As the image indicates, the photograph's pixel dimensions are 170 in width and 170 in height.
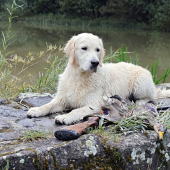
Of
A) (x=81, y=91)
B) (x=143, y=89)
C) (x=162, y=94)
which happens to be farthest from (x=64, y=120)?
(x=162, y=94)

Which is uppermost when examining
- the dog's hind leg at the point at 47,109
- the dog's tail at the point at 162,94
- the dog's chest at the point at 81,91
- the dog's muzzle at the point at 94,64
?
the dog's muzzle at the point at 94,64

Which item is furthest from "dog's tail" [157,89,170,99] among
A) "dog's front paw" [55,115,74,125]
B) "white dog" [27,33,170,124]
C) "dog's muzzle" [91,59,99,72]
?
"dog's front paw" [55,115,74,125]

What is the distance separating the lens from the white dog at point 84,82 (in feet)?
10.7

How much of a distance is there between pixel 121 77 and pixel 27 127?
2.01 meters

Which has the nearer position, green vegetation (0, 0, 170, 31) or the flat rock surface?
the flat rock surface

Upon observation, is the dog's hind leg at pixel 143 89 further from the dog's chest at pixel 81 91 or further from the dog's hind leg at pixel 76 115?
the dog's hind leg at pixel 76 115

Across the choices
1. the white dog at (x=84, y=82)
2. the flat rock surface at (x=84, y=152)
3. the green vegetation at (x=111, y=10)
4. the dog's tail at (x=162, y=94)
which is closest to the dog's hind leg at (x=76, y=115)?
the white dog at (x=84, y=82)

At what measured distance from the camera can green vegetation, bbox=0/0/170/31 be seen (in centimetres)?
2678

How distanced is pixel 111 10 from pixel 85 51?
3115cm

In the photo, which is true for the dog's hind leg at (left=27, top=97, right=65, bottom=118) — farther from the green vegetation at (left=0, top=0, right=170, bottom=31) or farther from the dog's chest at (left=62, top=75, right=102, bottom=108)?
the green vegetation at (left=0, top=0, right=170, bottom=31)

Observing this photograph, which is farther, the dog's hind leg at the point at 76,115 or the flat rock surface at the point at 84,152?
the dog's hind leg at the point at 76,115

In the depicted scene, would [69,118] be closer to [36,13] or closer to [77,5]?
[77,5]

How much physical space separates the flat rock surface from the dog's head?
1080mm

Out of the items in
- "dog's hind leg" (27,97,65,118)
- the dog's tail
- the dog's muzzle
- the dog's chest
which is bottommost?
the dog's tail
